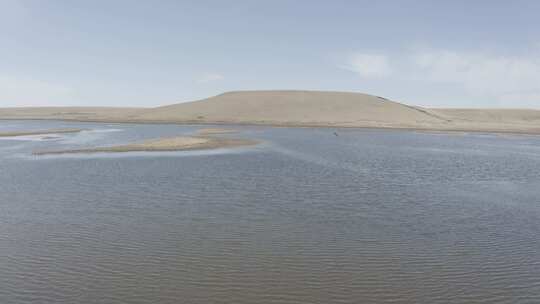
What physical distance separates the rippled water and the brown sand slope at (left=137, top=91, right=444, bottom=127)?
239 feet

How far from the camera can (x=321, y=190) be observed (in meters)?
21.2

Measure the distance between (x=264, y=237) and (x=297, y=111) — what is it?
99838mm

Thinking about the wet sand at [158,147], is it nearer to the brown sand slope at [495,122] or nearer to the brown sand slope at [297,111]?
the brown sand slope at [297,111]

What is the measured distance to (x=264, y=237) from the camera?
13344 millimetres

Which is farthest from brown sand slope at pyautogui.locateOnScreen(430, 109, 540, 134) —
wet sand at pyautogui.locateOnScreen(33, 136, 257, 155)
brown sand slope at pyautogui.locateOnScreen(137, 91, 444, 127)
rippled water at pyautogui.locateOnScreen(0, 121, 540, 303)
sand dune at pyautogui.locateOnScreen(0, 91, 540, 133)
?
rippled water at pyautogui.locateOnScreen(0, 121, 540, 303)

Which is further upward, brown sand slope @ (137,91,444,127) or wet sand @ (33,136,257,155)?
brown sand slope @ (137,91,444,127)

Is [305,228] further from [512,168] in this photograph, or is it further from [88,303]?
[512,168]

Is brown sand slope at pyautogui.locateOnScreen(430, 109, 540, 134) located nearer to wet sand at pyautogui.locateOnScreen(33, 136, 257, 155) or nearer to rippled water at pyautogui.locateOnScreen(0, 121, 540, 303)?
wet sand at pyautogui.locateOnScreen(33, 136, 257, 155)

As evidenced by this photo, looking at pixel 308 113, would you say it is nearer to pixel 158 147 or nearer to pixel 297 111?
pixel 297 111

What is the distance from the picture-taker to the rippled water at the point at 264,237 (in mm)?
9570

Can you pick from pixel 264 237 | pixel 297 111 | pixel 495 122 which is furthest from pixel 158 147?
pixel 495 122

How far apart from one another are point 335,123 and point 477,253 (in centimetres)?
8395

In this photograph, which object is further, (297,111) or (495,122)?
(495,122)

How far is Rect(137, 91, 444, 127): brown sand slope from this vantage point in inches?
3930
